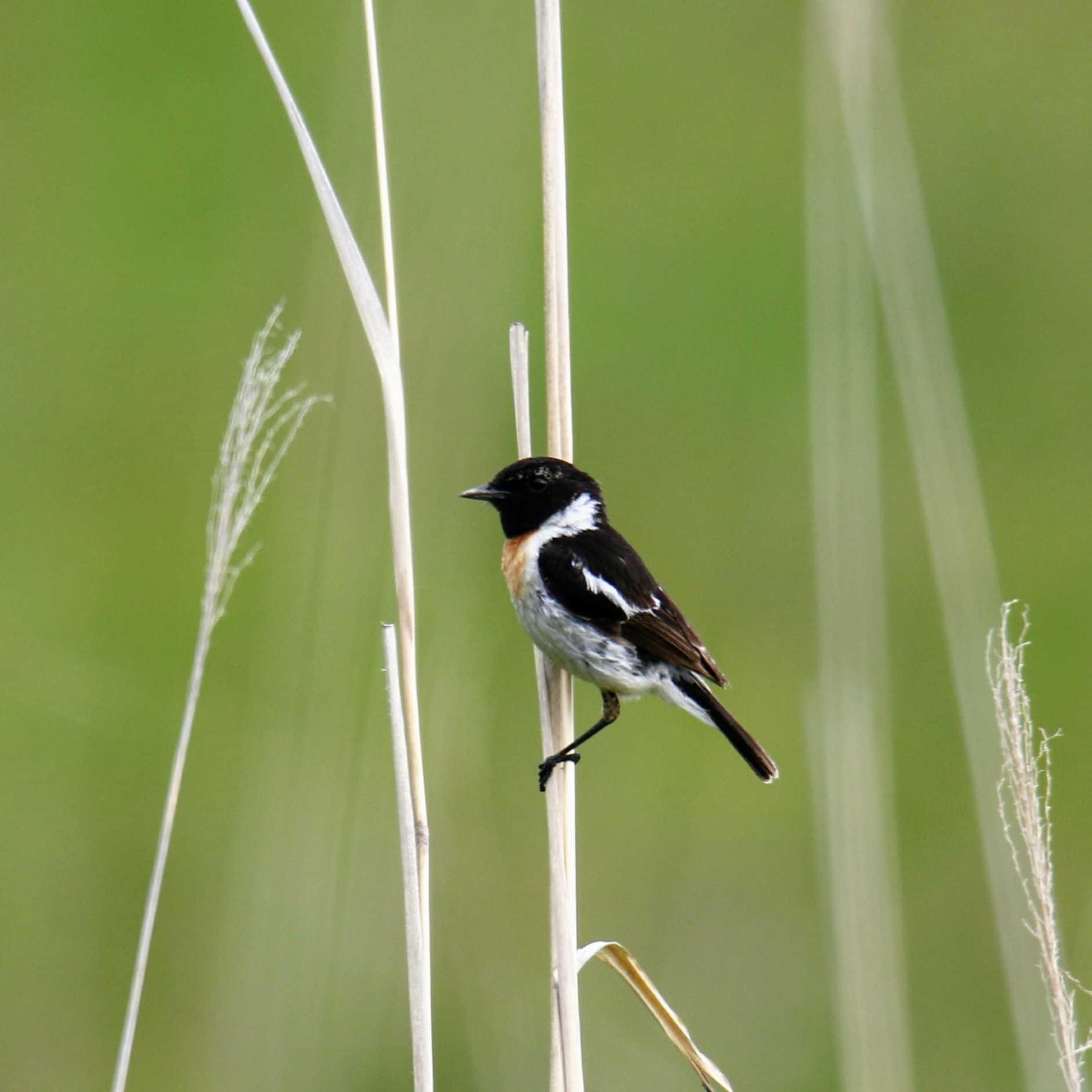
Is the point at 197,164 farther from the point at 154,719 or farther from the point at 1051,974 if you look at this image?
the point at 1051,974

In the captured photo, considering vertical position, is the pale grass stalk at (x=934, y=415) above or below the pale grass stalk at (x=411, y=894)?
above

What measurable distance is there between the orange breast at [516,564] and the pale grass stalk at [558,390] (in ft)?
3.13

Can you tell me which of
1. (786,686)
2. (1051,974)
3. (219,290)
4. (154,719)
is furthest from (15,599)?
(1051,974)

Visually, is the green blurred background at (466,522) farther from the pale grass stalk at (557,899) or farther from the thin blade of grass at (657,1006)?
the pale grass stalk at (557,899)

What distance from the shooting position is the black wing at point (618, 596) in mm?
3918

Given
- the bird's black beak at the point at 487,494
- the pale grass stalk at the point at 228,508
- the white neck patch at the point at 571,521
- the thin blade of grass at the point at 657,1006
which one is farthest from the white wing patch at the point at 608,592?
the pale grass stalk at the point at 228,508

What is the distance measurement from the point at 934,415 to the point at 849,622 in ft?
1.83

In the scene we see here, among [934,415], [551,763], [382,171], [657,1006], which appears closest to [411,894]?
[551,763]

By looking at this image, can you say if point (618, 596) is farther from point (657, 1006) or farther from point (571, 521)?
point (657, 1006)

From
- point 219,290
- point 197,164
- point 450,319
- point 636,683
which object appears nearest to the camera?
point 636,683

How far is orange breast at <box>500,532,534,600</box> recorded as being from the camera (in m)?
4.01

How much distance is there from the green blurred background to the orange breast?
1.41 ft

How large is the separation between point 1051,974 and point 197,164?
8758 millimetres

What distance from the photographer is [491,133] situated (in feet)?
25.1
